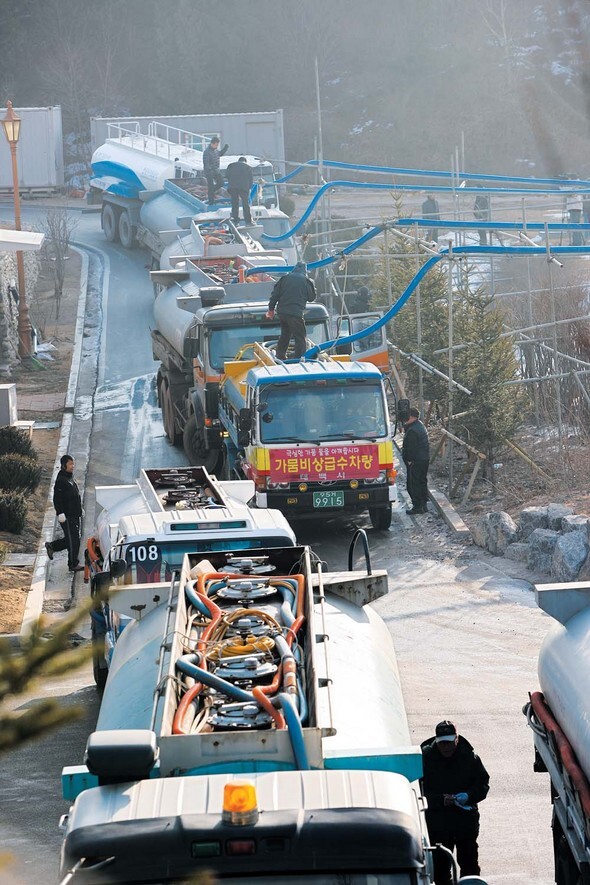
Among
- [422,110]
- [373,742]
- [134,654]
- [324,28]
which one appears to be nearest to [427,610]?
[134,654]

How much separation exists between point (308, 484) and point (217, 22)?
204ft

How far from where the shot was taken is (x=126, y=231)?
36.9 meters

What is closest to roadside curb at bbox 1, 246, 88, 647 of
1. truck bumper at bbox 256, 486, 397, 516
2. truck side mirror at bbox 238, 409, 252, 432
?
truck bumper at bbox 256, 486, 397, 516

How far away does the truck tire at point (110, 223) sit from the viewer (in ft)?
124

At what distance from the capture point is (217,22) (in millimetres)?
73312

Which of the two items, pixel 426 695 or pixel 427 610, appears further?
pixel 427 610

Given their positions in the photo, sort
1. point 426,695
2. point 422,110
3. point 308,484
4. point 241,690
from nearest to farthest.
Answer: point 241,690, point 426,695, point 308,484, point 422,110

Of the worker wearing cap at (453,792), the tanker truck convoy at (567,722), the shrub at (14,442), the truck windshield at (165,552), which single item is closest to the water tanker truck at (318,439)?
the shrub at (14,442)

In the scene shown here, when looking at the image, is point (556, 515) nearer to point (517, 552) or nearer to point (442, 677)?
point (517, 552)

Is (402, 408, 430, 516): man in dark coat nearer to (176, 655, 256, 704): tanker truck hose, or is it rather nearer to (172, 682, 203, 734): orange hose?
(176, 655, 256, 704): tanker truck hose

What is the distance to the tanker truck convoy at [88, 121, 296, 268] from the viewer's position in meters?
30.7

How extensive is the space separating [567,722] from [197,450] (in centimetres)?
1307

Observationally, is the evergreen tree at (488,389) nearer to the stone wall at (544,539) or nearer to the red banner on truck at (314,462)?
the stone wall at (544,539)

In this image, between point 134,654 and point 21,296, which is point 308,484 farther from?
point 21,296
